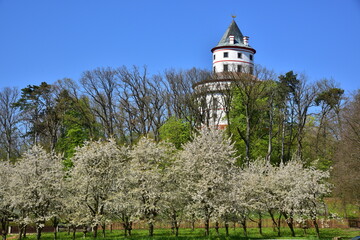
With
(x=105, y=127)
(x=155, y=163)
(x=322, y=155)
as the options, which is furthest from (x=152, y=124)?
(x=155, y=163)

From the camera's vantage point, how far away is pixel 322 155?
65312mm

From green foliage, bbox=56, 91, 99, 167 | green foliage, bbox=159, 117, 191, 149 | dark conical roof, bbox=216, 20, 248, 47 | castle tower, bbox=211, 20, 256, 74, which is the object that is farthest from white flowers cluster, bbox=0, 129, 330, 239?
dark conical roof, bbox=216, 20, 248, 47

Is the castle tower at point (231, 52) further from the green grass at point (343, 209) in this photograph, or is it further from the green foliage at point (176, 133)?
the green grass at point (343, 209)

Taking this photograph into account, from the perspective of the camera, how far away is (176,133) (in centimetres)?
6341

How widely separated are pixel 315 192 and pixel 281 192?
3.27m

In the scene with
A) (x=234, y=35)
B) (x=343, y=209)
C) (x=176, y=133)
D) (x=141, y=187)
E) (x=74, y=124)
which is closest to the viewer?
(x=141, y=187)

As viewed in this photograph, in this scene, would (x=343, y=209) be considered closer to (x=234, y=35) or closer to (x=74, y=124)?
(x=74, y=124)

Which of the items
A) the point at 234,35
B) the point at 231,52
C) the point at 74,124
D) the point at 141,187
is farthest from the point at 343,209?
the point at 234,35

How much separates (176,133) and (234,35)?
3196 centimetres

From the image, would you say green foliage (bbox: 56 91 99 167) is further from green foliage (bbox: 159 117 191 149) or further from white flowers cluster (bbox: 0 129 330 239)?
white flowers cluster (bbox: 0 129 330 239)

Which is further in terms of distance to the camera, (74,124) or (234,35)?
(234,35)

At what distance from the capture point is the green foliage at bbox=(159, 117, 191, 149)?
63.2 metres

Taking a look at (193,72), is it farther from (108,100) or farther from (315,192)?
(315,192)

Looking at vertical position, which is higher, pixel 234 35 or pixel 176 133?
pixel 234 35
